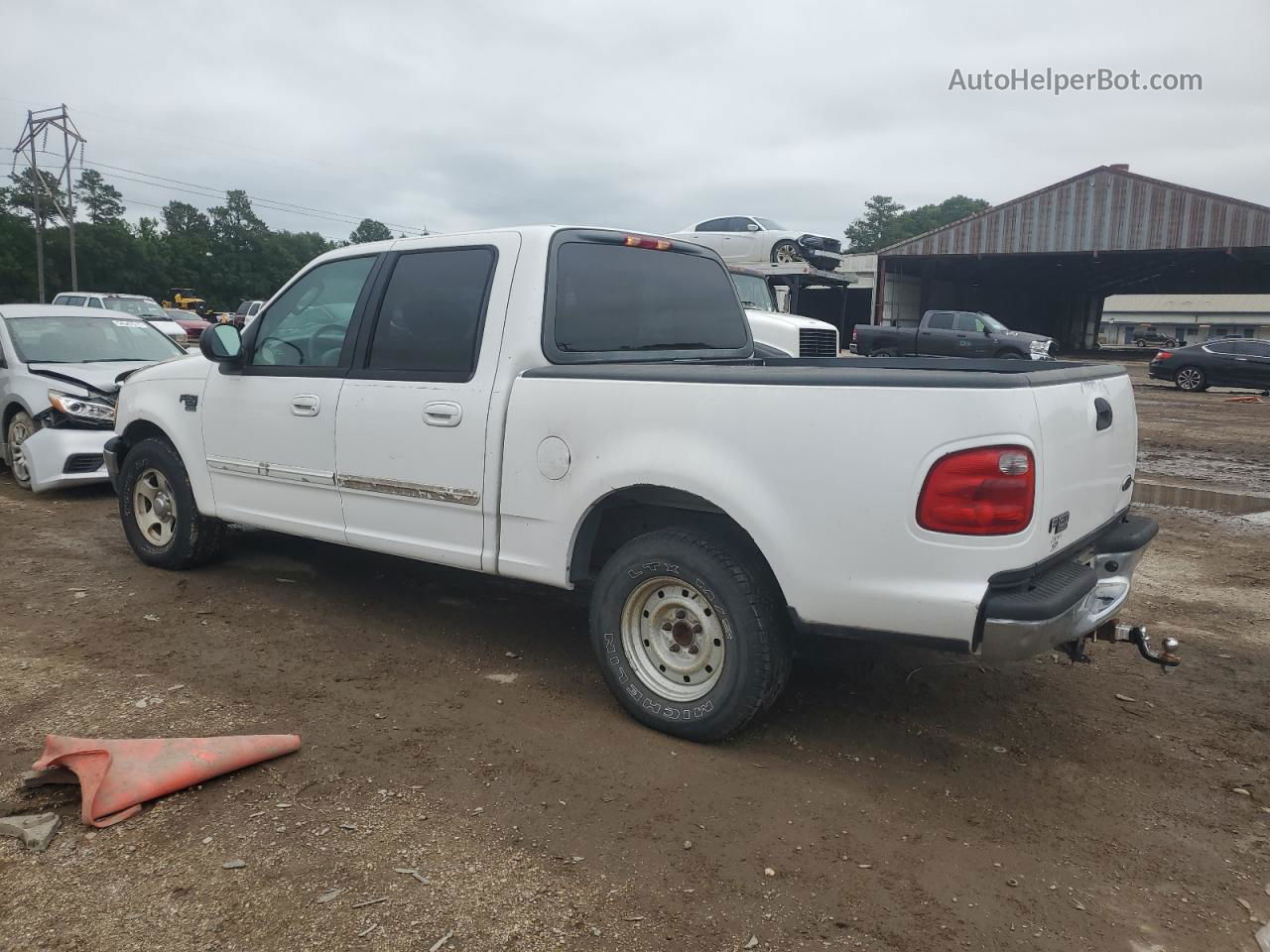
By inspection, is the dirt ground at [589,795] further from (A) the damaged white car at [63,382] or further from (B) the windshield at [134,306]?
(B) the windshield at [134,306]

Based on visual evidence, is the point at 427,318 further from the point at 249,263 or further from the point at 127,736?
the point at 249,263

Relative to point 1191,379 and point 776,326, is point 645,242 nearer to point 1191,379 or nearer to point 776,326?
point 776,326

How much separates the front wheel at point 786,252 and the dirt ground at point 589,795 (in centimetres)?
1508

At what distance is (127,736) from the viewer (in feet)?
11.6

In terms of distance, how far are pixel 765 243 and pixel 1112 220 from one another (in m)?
18.2

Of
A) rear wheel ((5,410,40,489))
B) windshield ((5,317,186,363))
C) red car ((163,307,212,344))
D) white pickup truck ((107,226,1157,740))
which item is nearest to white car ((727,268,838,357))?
white pickup truck ((107,226,1157,740))

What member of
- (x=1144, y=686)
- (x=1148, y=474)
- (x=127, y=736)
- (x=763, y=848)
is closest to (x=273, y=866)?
(x=127, y=736)

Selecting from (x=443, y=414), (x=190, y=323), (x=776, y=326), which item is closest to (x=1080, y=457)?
(x=443, y=414)

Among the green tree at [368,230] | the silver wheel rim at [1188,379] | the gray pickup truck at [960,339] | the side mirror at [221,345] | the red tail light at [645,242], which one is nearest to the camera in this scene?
the red tail light at [645,242]

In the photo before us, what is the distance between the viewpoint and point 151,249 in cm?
6894

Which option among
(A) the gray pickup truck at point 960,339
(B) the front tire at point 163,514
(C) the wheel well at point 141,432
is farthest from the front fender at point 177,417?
(A) the gray pickup truck at point 960,339

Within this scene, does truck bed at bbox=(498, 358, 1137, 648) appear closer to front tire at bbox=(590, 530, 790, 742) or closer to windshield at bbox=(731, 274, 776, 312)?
front tire at bbox=(590, 530, 790, 742)

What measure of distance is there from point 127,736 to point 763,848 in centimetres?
240

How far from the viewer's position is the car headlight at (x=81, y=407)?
26.3 feet
